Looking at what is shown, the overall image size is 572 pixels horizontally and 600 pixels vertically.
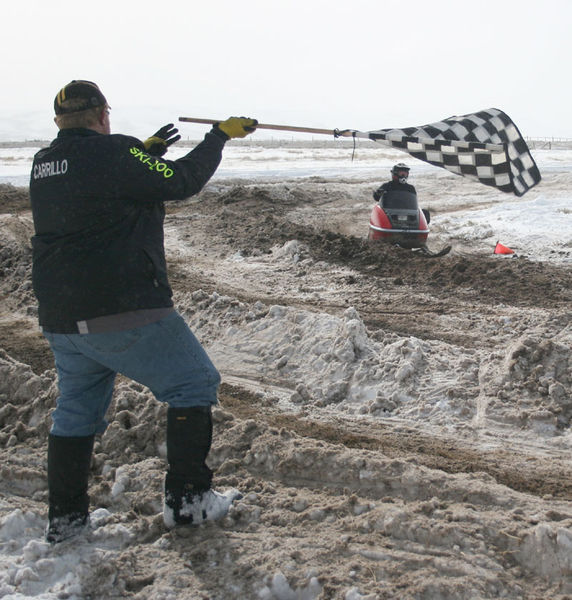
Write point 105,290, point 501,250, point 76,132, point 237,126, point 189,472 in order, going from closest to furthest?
point 105,290, point 76,132, point 189,472, point 237,126, point 501,250

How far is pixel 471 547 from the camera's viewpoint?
10.2 ft

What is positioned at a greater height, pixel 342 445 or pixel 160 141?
pixel 160 141

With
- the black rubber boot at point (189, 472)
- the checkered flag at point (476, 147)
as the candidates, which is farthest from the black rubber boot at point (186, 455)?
the checkered flag at point (476, 147)

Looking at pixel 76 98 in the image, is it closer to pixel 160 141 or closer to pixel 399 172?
pixel 160 141

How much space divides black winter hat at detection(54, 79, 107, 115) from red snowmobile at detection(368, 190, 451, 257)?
9.00 meters

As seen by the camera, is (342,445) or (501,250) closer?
(342,445)

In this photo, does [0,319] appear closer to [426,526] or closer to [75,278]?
[75,278]

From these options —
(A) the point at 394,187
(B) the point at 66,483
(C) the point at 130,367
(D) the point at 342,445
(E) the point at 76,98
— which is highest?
(E) the point at 76,98

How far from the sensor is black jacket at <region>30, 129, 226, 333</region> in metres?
3.07

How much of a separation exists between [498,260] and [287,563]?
8.81 m

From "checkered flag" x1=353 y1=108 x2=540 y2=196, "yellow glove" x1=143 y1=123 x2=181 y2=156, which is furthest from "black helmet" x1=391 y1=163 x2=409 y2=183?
"yellow glove" x1=143 y1=123 x2=181 y2=156

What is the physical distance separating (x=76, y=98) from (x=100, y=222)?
0.62 m

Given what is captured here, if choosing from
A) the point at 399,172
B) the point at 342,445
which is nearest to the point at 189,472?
the point at 342,445

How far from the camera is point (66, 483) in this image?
336 cm
